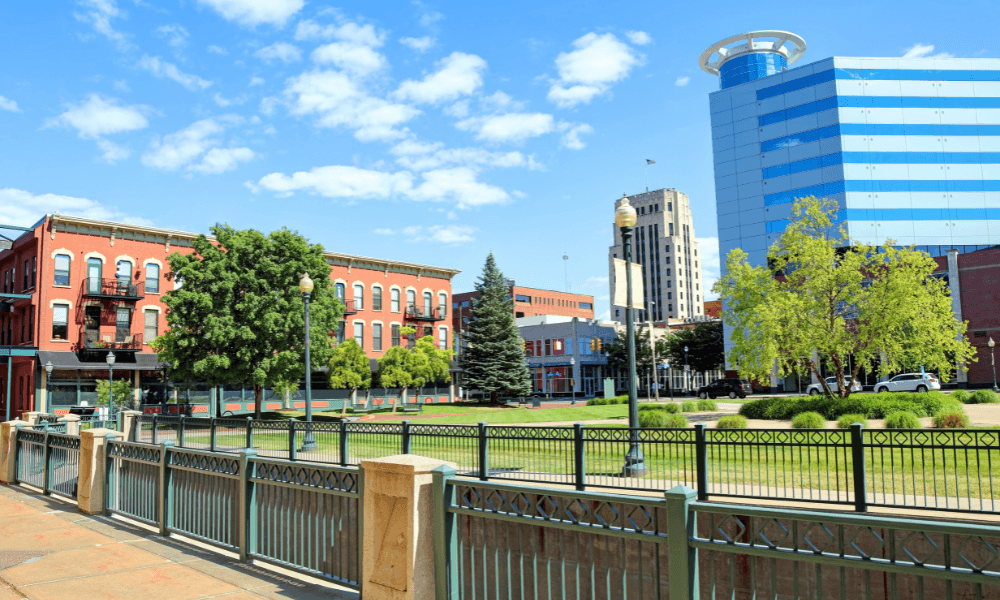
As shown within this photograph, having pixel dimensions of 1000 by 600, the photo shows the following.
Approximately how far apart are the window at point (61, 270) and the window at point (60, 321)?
4.72 ft

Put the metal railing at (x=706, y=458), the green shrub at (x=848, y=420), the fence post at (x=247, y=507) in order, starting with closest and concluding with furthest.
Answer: the fence post at (x=247, y=507)
the metal railing at (x=706, y=458)
the green shrub at (x=848, y=420)

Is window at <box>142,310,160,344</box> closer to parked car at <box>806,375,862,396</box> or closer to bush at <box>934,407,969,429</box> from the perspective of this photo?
parked car at <box>806,375,862,396</box>

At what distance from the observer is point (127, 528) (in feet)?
33.8

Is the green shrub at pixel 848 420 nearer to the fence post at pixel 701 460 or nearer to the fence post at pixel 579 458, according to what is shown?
the fence post at pixel 701 460

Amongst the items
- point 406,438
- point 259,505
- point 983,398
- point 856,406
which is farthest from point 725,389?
point 259,505

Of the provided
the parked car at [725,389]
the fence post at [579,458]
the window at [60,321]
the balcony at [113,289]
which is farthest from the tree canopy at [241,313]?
the parked car at [725,389]

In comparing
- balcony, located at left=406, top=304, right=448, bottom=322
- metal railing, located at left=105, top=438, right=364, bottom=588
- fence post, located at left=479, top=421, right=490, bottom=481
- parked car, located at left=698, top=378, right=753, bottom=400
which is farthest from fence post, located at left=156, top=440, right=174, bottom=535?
parked car, located at left=698, top=378, right=753, bottom=400

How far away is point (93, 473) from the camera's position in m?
11.5

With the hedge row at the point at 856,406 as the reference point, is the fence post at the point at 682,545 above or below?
above

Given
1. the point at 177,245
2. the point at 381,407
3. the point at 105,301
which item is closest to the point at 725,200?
the point at 381,407

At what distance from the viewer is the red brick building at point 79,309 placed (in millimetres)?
40969

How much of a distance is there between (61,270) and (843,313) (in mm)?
43154

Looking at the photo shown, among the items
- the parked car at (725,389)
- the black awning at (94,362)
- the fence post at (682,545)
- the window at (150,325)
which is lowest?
the parked car at (725,389)

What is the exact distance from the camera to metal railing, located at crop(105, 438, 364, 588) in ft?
22.5
